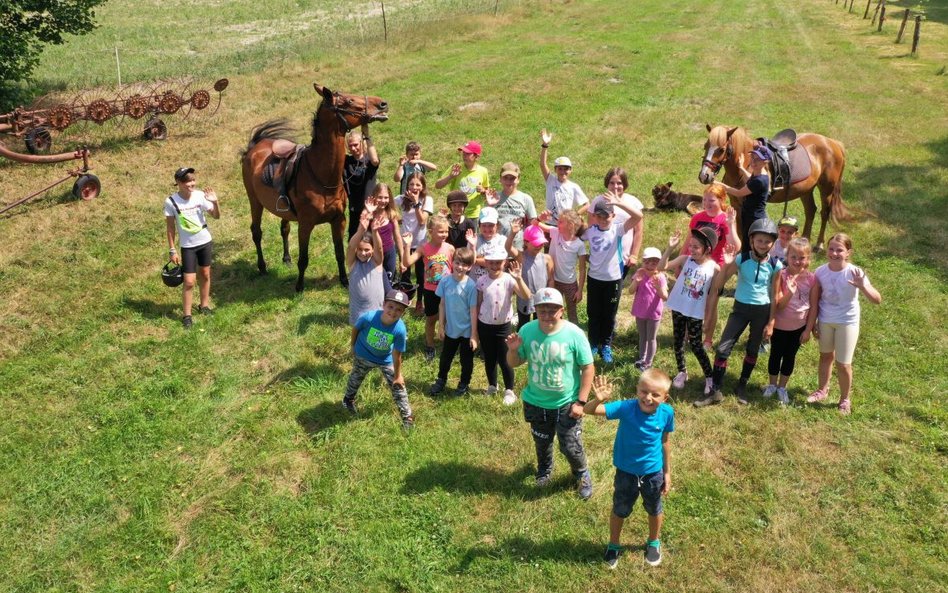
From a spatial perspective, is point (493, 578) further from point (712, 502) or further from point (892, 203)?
point (892, 203)

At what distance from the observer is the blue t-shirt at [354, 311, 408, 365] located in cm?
600

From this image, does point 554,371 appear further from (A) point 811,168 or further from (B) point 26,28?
(B) point 26,28

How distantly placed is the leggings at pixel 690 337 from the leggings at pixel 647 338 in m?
0.28

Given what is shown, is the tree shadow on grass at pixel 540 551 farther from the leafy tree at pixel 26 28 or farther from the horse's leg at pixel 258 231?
the leafy tree at pixel 26 28

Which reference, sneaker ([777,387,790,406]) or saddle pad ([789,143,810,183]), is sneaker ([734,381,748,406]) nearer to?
sneaker ([777,387,790,406])

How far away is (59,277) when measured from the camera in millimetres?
→ 9430

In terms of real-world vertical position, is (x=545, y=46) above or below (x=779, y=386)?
above

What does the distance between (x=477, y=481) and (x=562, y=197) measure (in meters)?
3.80

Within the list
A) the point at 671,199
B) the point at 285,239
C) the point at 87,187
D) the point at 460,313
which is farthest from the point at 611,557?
the point at 87,187

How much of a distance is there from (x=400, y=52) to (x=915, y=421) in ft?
70.5

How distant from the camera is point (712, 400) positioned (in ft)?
21.6

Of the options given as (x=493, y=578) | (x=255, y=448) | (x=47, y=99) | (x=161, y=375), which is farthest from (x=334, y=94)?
(x=47, y=99)

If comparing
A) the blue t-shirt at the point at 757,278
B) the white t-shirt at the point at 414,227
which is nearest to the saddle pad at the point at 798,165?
the blue t-shirt at the point at 757,278

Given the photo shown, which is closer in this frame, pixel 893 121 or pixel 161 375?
pixel 161 375
